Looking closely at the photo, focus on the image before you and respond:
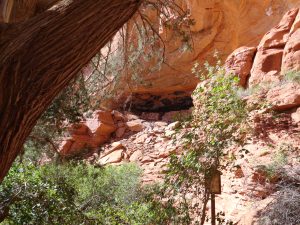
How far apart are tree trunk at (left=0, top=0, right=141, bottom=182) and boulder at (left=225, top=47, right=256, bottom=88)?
32.7ft

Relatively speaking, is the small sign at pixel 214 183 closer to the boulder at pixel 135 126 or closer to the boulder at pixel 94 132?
the boulder at pixel 94 132

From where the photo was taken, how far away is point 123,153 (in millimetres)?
13492

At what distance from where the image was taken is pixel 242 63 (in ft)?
39.6

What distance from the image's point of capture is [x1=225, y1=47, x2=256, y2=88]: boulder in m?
11.9

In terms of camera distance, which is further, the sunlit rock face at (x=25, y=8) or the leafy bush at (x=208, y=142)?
the leafy bush at (x=208, y=142)

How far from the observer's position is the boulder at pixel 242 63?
39.0 ft

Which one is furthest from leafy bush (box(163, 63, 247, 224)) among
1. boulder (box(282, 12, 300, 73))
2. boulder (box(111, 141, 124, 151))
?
boulder (box(111, 141, 124, 151))

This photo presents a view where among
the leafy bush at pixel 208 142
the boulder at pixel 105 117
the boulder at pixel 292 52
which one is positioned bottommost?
the leafy bush at pixel 208 142

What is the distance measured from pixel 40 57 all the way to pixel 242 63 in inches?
425

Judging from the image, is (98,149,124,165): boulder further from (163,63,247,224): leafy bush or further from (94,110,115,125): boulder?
(163,63,247,224): leafy bush

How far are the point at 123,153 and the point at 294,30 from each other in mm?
6706

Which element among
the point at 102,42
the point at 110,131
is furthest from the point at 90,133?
the point at 102,42

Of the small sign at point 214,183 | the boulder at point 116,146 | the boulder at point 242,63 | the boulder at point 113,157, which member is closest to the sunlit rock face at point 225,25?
the boulder at point 116,146

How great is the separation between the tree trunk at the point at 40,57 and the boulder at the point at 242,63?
32.7 feet
